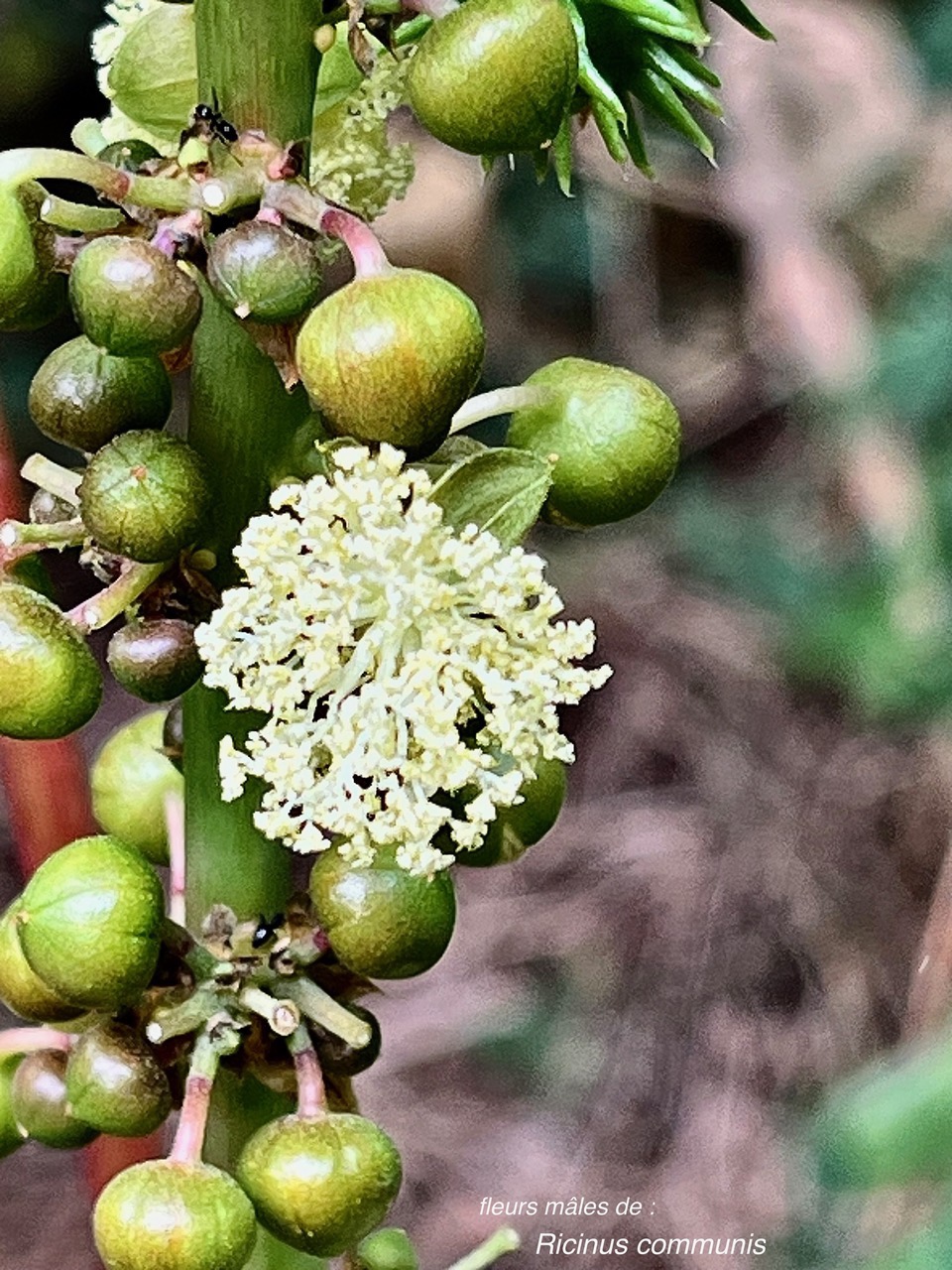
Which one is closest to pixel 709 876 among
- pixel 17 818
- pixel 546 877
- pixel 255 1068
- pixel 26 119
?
pixel 546 877

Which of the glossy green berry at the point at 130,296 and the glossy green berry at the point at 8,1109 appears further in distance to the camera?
the glossy green berry at the point at 8,1109

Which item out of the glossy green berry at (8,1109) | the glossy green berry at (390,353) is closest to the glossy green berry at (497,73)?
the glossy green berry at (390,353)

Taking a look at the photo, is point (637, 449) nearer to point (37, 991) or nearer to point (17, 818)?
point (37, 991)

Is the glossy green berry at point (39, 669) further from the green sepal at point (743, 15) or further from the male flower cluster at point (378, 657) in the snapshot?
the green sepal at point (743, 15)

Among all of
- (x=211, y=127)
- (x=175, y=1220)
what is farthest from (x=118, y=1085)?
(x=211, y=127)

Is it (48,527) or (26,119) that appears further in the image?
(26,119)

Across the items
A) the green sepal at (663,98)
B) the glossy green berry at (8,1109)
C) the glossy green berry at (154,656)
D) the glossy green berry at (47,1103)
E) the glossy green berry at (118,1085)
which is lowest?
the glossy green berry at (8,1109)

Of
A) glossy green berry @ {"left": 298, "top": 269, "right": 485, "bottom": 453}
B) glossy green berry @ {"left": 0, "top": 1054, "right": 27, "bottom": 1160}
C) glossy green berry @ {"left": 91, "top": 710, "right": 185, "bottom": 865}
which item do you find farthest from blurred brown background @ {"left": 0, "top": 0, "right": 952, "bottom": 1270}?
glossy green berry @ {"left": 298, "top": 269, "right": 485, "bottom": 453}
